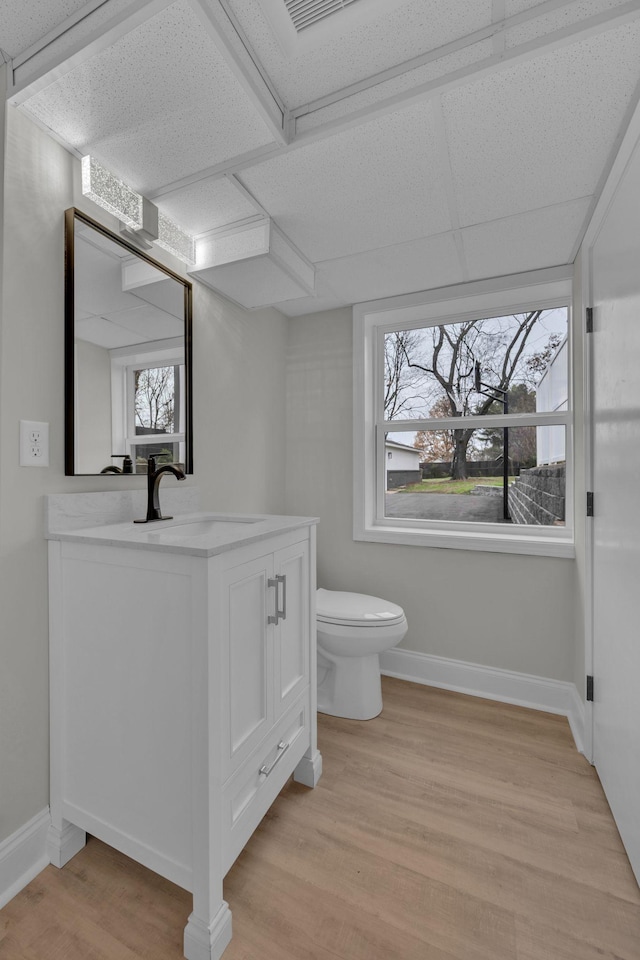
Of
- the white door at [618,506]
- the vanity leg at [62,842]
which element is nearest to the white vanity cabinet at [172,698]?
the vanity leg at [62,842]

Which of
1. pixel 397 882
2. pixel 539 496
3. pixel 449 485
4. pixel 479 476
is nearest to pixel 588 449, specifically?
pixel 539 496

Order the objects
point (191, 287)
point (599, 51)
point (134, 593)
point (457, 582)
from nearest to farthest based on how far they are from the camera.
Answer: point (599, 51), point (134, 593), point (191, 287), point (457, 582)

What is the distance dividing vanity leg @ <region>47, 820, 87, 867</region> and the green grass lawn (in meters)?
2.08

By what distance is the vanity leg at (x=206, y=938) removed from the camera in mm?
1007

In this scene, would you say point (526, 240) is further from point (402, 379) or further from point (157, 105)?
point (157, 105)

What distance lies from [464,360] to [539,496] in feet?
2.86

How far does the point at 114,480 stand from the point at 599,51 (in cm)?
184

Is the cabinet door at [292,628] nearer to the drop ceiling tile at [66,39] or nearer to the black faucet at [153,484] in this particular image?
the black faucet at [153,484]

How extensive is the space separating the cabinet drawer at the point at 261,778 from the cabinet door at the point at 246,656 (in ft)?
0.20

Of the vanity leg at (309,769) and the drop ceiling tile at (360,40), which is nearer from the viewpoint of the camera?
the drop ceiling tile at (360,40)

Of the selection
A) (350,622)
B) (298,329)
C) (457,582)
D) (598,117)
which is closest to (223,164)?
(598,117)

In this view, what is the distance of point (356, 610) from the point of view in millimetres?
2023

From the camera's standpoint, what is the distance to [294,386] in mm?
2725

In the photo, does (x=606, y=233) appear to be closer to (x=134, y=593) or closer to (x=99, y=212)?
(x=99, y=212)
